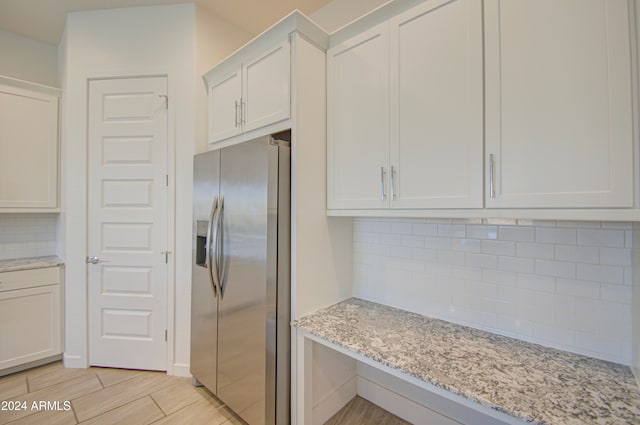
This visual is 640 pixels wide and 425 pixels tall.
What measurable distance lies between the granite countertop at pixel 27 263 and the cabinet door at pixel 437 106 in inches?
117

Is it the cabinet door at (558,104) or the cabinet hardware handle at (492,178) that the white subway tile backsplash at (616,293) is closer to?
the cabinet door at (558,104)

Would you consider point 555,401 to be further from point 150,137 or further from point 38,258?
point 38,258

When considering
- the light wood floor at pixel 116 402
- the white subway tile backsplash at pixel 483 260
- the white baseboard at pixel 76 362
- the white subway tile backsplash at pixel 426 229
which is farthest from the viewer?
the white baseboard at pixel 76 362

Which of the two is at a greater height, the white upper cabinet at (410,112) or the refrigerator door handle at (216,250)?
the white upper cabinet at (410,112)

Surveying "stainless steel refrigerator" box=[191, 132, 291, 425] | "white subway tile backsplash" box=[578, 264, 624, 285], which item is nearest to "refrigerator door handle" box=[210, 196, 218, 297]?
"stainless steel refrigerator" box=[191, 132, 291, 425]

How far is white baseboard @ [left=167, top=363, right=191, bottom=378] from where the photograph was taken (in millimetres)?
2318

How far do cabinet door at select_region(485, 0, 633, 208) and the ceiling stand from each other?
5.82ft

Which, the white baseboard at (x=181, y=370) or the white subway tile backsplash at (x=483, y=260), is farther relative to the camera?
the white baseboard at (x=181, y=370)

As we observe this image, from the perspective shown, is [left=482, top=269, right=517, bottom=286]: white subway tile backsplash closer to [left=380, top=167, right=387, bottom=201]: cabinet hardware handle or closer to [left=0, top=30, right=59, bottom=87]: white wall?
[left=380, top=167, right=387, bottom=201]: cabinet hardware handle

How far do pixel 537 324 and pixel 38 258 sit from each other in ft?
13.2

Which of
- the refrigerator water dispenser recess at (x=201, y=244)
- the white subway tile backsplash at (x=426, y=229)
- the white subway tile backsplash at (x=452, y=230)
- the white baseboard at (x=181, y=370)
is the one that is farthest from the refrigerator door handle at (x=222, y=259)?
the white subway tile backsplash at (x=452, y=230)

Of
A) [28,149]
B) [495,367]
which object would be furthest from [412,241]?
[28,149]

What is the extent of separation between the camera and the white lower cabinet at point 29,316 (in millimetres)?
2312

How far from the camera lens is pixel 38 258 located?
2.75 metres
